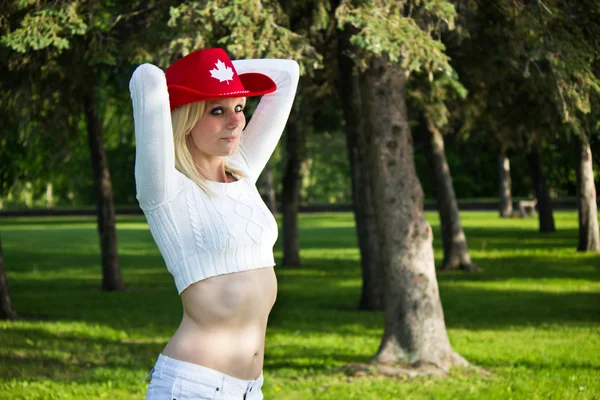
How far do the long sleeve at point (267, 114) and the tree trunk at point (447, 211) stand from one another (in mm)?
18117

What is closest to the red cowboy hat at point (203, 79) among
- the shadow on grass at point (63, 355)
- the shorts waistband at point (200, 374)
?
the shorts waistband at point (200, 374)

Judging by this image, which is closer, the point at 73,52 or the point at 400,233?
the point at 400,233

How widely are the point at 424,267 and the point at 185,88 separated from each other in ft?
22.3

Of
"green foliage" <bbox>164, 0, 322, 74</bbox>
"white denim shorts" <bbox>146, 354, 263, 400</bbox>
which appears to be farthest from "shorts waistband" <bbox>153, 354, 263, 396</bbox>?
"green foliage" <bbox>164, 0, 322, 74</bbox>

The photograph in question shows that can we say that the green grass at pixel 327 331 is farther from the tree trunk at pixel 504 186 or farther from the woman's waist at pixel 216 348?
the tree trunk at pixel 504 186

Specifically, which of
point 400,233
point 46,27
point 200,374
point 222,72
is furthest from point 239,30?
point 200,374

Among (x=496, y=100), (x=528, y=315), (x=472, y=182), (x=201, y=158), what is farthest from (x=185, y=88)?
(x=472, y=182)

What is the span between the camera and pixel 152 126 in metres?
3.24

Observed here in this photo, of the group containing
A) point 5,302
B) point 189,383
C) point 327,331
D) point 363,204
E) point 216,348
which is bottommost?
point 327,331

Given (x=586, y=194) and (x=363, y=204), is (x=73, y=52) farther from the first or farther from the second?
(x=586, y=194)

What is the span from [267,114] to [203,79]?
27.3 inches

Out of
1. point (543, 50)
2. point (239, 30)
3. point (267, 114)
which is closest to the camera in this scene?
point (267, 114)

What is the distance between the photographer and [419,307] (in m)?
9.84

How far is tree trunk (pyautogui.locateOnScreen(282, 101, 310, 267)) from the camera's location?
2248 centimetres
